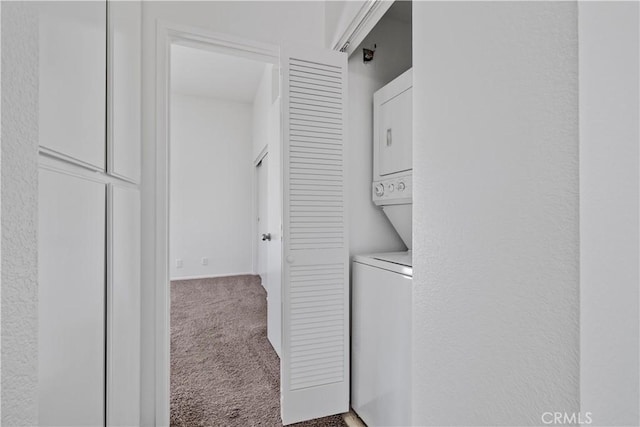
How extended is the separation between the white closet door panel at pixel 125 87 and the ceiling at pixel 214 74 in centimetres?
220

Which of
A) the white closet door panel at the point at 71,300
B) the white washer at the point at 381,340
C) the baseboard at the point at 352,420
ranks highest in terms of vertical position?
the white closet door panel at the point at 71,300

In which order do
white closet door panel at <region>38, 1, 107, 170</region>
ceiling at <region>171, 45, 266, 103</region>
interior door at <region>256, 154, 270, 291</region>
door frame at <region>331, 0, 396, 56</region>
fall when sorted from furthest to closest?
interior door at <region>256, 154, 270, 291</region> < ceiling at <region>171, 45, 266, 103</region> < door frame at <region>331, 0, 396, 56</region> < white closet door panel at <region>38, 1, 107, 170</region>

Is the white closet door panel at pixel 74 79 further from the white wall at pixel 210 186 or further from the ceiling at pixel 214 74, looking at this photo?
the white wall at pixel 210 186

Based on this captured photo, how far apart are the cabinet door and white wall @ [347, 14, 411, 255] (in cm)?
12

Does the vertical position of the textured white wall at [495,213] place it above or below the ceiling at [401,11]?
below

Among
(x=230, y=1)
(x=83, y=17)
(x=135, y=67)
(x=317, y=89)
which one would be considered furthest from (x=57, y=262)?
(x=230, y=1)

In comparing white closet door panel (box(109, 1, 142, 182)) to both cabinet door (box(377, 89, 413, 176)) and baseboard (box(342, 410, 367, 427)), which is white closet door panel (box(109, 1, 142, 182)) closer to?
cabinet door (box(377, 89, 413, 176))

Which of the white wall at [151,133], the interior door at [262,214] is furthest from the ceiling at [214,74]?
the white wall at [151,133]

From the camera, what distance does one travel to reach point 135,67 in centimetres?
134

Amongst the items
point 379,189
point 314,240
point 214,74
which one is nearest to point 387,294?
point 314,240

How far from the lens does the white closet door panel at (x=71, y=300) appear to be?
499mm

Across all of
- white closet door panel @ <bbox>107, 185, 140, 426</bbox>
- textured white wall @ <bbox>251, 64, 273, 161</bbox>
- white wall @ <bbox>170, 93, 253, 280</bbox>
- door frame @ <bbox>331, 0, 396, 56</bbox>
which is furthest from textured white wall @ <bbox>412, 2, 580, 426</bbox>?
white wall @ <bbox>170, 93, 253, 280</bbox>

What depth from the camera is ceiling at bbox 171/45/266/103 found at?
360 centimetres

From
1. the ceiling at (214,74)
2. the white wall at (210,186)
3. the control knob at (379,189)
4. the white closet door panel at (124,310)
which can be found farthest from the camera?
the white wall at (210,186)
